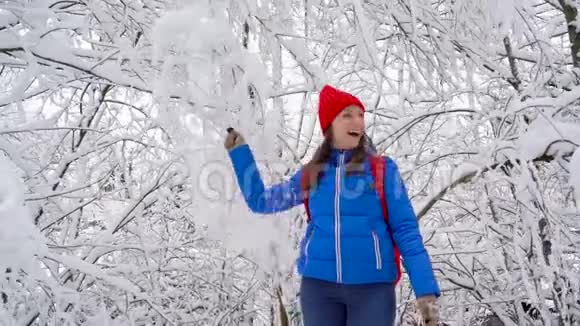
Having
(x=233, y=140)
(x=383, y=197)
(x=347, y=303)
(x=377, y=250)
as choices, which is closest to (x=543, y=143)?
(x=383, y=197)

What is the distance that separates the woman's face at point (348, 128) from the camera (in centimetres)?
217

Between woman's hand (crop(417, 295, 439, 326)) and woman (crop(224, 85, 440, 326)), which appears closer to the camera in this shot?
woman's hand (crop(417, 295, 439, 326))

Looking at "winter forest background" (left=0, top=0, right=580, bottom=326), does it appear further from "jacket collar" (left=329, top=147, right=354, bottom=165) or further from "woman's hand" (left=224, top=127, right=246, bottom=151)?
"jacket collar" (left=329, top=147, right=354, bottom=165)

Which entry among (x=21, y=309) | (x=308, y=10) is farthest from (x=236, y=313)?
(x=308, y=10)

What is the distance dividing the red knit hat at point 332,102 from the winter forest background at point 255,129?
0.15m

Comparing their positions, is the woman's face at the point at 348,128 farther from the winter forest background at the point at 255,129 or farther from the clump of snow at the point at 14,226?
the clump of snow at the point at 14,226

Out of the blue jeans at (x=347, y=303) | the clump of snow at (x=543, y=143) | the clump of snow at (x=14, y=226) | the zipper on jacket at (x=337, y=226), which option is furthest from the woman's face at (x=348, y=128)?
the clump of snow at (x=14, y=226)

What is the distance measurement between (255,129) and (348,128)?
36 cm

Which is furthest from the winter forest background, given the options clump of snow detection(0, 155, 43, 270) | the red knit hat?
the red knit hat

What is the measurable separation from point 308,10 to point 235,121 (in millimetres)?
664

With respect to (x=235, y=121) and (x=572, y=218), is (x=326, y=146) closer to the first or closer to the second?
(x=235, y=121)

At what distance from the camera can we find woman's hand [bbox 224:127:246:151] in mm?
2172

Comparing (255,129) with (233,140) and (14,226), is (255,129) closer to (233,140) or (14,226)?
(233,140)

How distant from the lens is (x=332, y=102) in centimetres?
219
